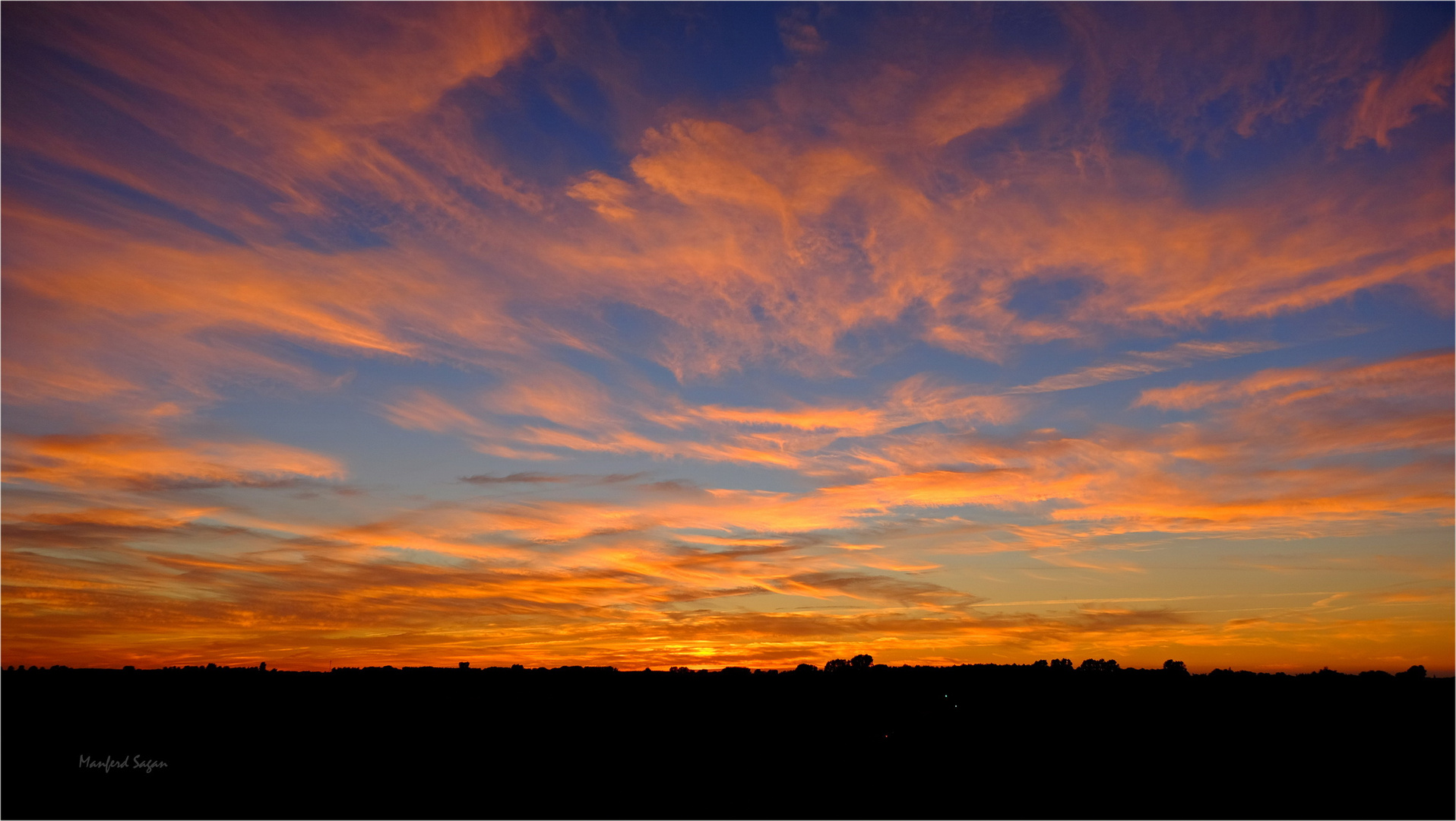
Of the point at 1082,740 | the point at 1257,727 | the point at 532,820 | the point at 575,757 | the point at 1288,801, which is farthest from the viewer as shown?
the point at 1257,727

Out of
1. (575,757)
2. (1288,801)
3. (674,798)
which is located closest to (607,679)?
(575,757)

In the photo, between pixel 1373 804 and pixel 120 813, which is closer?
pixel 120 813

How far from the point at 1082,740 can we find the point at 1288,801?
24554 millimetres

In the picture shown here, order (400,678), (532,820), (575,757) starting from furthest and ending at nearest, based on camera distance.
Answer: (400,678) < (575,757) < (532,820)

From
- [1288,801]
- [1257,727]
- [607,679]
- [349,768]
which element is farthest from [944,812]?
[607,679]

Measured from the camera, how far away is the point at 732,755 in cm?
6919

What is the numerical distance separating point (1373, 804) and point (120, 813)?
7398cm

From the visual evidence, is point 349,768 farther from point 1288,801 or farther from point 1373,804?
point 1373,804

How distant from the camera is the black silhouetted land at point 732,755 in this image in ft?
172

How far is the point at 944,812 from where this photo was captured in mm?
49719

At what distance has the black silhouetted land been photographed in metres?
52.3

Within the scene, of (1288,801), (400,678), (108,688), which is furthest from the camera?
(400,678)

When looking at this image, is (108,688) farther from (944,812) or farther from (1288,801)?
(1288,801)

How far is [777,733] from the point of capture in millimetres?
81312
